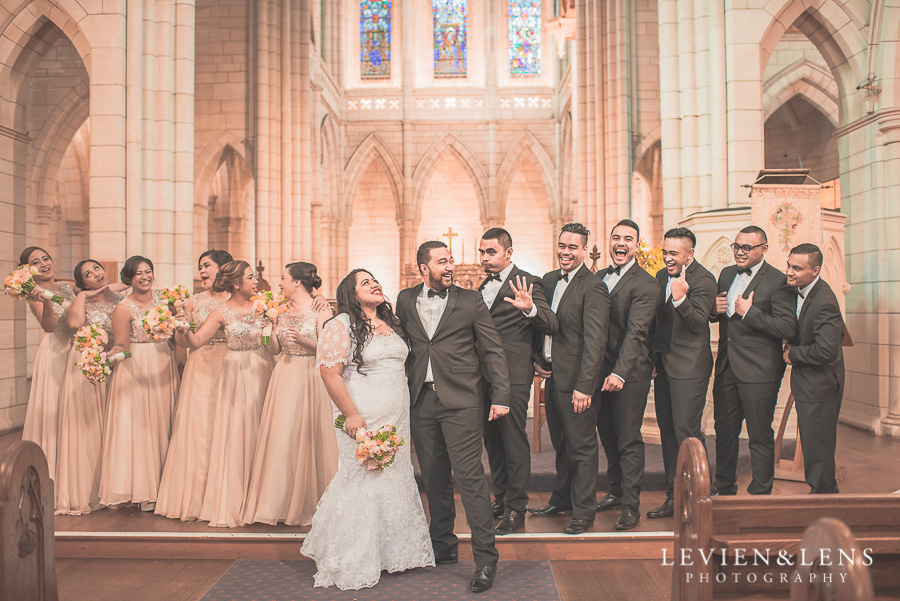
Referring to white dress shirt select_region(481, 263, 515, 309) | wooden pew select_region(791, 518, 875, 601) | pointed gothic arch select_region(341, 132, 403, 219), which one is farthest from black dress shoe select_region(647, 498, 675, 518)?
pointed gothic arch select_region(341, 132, 403, 219)

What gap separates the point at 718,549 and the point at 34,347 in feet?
33.8

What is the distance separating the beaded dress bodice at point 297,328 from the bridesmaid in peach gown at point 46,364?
1.88 meters

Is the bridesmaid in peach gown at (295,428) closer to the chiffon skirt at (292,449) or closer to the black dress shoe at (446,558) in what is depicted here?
the chiffon skirt at (292,449)

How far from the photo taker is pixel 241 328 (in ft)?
14.6

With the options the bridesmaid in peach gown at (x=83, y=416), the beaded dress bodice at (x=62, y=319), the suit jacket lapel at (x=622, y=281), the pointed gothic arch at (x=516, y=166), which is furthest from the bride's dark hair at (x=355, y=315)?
the pointed gothic arch at (x=516, y=166)

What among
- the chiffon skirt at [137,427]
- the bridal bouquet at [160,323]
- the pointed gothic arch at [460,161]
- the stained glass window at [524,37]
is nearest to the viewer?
the bridal bouquet at [160,323]

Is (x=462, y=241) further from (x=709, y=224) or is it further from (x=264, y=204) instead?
(x=709, y=224)

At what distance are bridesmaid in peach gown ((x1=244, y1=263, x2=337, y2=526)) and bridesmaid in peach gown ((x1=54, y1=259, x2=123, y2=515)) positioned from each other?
122 centimetres

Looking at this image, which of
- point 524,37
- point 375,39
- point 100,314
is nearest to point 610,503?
point 100,314

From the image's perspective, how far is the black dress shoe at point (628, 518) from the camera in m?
3.96

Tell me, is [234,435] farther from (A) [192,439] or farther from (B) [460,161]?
(B) [460,161]

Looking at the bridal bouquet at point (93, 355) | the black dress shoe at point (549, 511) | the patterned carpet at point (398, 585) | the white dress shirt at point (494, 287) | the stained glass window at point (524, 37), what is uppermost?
the stained glass window at point (524, 37)

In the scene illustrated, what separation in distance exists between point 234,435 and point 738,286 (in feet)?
10.6

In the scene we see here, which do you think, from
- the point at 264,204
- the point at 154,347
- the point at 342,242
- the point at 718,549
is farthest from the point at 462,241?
the point at 718,549
